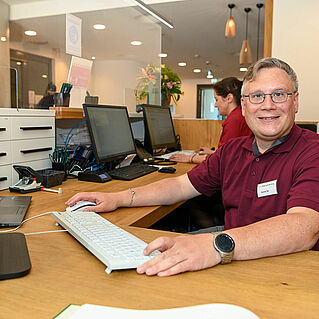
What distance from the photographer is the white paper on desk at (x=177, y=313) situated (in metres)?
0.55

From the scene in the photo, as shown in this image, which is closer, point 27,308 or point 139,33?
point 27,308

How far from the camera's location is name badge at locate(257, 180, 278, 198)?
4.11ft

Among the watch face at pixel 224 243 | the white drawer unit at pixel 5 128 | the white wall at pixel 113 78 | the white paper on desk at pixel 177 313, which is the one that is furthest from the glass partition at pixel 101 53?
the white paper on desk at pixel 177 313

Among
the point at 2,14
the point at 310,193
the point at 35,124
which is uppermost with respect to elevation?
the point at 2,14

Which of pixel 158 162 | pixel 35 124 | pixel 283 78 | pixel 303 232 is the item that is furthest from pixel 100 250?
pixel 158 162

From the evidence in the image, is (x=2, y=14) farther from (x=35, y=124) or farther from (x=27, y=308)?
(x=27, y=308)

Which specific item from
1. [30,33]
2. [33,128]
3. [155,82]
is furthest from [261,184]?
[30,33]

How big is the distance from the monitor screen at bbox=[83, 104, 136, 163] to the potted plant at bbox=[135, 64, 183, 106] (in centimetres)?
132

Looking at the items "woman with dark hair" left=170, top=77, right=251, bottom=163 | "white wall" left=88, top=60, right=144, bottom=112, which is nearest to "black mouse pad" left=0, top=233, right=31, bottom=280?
"woman with dark hair" left=170, top=77, right=251, bottom=163

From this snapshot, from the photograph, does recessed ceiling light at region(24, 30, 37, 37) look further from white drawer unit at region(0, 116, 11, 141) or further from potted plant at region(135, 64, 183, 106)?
white drawer unit at region(0, 116, 11, 141)

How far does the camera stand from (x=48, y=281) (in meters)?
0.76

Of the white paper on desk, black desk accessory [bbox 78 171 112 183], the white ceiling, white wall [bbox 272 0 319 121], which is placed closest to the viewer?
Answer: the white paper on desk

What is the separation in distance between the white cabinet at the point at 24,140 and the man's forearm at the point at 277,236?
116 centimetres

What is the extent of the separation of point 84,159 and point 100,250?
1.26 m
